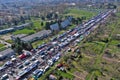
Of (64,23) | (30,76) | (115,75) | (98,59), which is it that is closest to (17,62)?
(30,76)

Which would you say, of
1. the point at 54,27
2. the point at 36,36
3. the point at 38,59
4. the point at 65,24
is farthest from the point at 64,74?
the point at 65,24

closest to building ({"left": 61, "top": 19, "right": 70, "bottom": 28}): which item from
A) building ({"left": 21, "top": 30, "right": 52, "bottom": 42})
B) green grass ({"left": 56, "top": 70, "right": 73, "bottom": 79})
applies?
building ({"left": 21, "top": 30, "right": 52, "bottom": 42})

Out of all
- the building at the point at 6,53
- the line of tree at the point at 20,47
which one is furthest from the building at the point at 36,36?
the building at the point at 6,53

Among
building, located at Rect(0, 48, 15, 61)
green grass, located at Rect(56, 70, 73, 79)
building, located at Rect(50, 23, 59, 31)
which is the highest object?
building, located at Rect(50, 23, 59, 31)

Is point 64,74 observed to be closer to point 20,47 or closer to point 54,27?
point 20,47

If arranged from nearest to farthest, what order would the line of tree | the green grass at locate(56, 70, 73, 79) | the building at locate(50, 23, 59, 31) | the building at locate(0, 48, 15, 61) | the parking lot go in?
the green grass at locate(56, 70, 73, 79)
the parking lot
the building at locate(0, 48, 15, 61)
the line of tree
the building at locate(50, 23, 59, 31)

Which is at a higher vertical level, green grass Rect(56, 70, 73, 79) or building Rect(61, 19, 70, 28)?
building Rect(61, 19, 70, 28)

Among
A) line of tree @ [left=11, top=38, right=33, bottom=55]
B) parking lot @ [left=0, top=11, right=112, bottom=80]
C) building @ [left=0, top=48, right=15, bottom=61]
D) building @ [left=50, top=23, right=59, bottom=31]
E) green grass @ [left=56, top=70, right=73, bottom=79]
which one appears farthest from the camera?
building @ [left=50, top=23, right=59, bottom=31]

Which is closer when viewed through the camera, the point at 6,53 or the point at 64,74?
the point at 64,74

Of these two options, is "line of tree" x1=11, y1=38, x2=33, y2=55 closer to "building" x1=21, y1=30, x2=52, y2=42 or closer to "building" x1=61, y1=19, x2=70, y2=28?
"building" x1=21, y1=30, x2=52, y2=42
